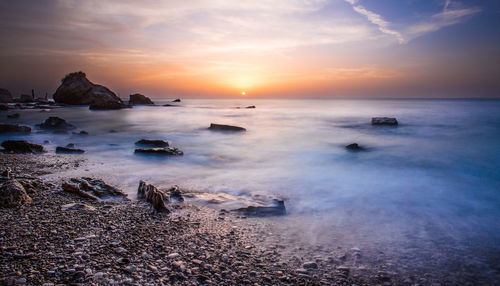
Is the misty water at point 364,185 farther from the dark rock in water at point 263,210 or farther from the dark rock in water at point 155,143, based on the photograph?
the dark rock in water at point 155,143

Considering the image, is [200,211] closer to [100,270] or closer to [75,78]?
[100,270]

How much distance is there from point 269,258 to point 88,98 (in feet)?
160

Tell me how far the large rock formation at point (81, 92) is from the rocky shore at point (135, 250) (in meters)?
43.3

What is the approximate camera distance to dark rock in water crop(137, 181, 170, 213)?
404 centimetres

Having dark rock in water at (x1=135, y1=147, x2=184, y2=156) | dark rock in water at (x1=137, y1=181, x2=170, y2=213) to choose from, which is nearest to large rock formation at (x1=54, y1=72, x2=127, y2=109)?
dark rock in water at (x1=135, y1=147, x2=184, y2=156)

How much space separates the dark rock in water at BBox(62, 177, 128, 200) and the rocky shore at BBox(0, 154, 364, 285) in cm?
25

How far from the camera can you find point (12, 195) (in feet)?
12.1

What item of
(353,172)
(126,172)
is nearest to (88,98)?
(126,172)

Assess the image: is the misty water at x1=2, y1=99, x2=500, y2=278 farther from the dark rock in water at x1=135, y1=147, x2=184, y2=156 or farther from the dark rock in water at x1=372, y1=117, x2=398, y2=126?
the dark rock in water at x1=372, y1=117, x2=398, y2=126

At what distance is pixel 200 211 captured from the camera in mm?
4215

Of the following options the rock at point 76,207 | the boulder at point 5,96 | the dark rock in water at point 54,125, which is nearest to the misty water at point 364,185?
the rock at point 76,207

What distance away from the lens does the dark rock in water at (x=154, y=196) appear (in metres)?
4.04

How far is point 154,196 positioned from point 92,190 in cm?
122

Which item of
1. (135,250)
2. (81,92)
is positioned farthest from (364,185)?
(81,92)
